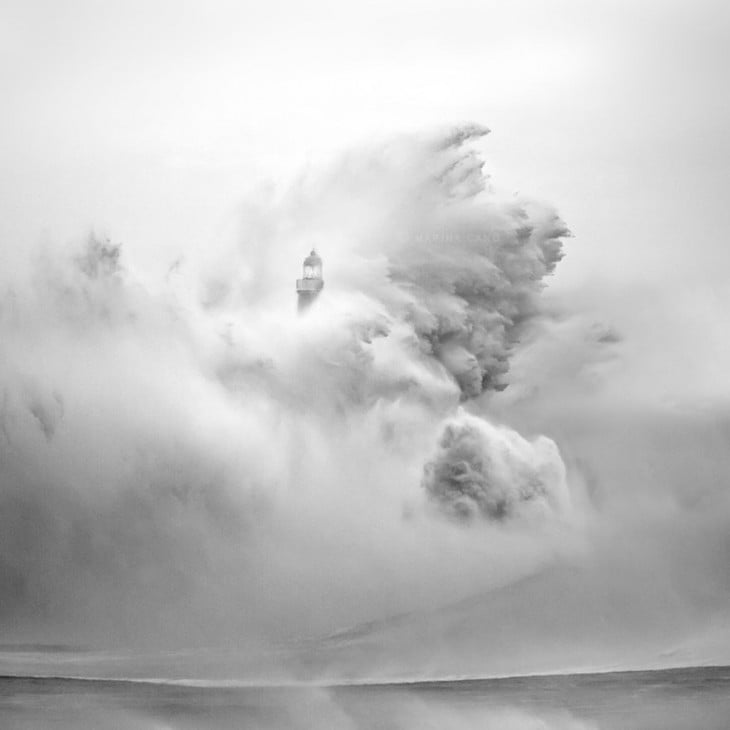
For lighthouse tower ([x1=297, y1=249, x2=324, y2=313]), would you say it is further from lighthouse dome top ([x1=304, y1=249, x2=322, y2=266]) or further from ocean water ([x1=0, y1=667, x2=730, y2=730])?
ocean water ([x1=0, y1=667, x2=730, y2=730])

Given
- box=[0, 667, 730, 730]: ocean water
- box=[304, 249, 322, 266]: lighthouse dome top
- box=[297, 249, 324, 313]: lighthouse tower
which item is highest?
box=[304, 249, 322, 266]: lighthouse dome top

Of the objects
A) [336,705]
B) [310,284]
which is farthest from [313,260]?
[336,705]

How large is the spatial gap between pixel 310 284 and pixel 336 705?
2040 mm

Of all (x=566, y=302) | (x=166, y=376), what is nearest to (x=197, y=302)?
(x=166, y=376)

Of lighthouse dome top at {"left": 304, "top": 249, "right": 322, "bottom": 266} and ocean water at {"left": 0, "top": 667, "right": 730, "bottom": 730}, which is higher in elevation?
lighthouse dome top at {"left": 304, "top": 249, "right": 322, "bottom": 266}

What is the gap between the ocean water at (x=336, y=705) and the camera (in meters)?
6.01

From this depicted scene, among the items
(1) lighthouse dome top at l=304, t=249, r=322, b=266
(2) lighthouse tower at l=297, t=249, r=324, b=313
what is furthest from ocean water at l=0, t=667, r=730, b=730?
(1) lighthouse dome top at l=304, t=249, r=322, b=266

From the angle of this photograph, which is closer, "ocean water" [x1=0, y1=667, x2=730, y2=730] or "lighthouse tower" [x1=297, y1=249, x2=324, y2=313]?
"ocean water" [x1=0, y1=667, x2=730, y2=730]

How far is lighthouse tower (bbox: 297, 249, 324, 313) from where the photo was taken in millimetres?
6145

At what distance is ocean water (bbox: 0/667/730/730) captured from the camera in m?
6.01

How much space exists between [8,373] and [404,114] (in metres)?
2.32

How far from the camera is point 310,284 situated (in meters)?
6.14

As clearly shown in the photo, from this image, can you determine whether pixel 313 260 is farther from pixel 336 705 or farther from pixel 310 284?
pixel 336 705

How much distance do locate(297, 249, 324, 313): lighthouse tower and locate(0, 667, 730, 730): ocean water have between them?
6.11 ft
